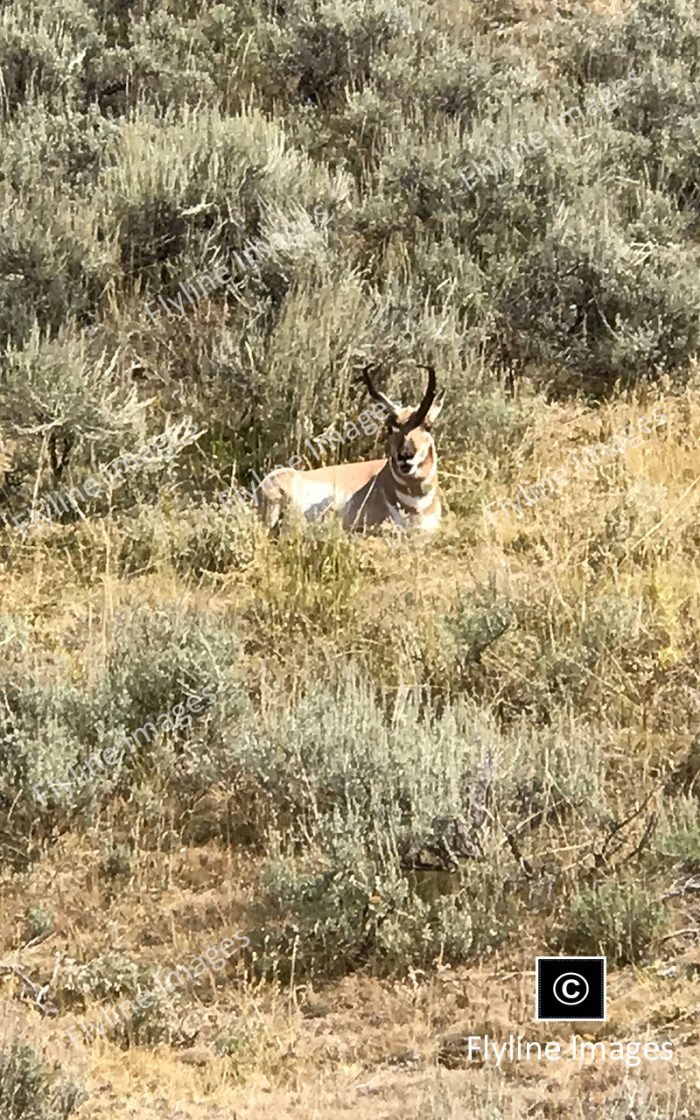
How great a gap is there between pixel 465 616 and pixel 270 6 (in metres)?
7.85

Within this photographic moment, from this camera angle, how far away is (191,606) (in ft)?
18.9

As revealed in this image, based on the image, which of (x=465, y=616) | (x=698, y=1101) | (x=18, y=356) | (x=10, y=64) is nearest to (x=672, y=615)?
(x=465, y=616)

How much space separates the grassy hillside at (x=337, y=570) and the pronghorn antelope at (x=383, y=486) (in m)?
0.18

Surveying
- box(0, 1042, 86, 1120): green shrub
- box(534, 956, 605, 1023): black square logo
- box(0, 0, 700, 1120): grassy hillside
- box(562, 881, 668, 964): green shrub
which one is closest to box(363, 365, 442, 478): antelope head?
box(0, 0, 700, 1120): grassy hillside

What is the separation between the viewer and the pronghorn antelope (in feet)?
21.6

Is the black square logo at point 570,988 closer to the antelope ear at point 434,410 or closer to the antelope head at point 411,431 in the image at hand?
the antelope head at point 411,431

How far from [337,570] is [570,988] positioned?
2.57m

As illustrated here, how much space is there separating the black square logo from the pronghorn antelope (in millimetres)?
2994

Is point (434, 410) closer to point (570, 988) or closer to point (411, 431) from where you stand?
point (411, 431)

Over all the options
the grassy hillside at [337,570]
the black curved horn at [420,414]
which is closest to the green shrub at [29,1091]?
the grassy hillside at [337,570]

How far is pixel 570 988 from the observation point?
388cm

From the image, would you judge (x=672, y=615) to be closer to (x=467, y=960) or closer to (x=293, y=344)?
(x=467, y=960)

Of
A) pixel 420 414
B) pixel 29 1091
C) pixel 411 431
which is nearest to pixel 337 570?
pixel 411 431

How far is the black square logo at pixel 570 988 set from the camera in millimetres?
3816
